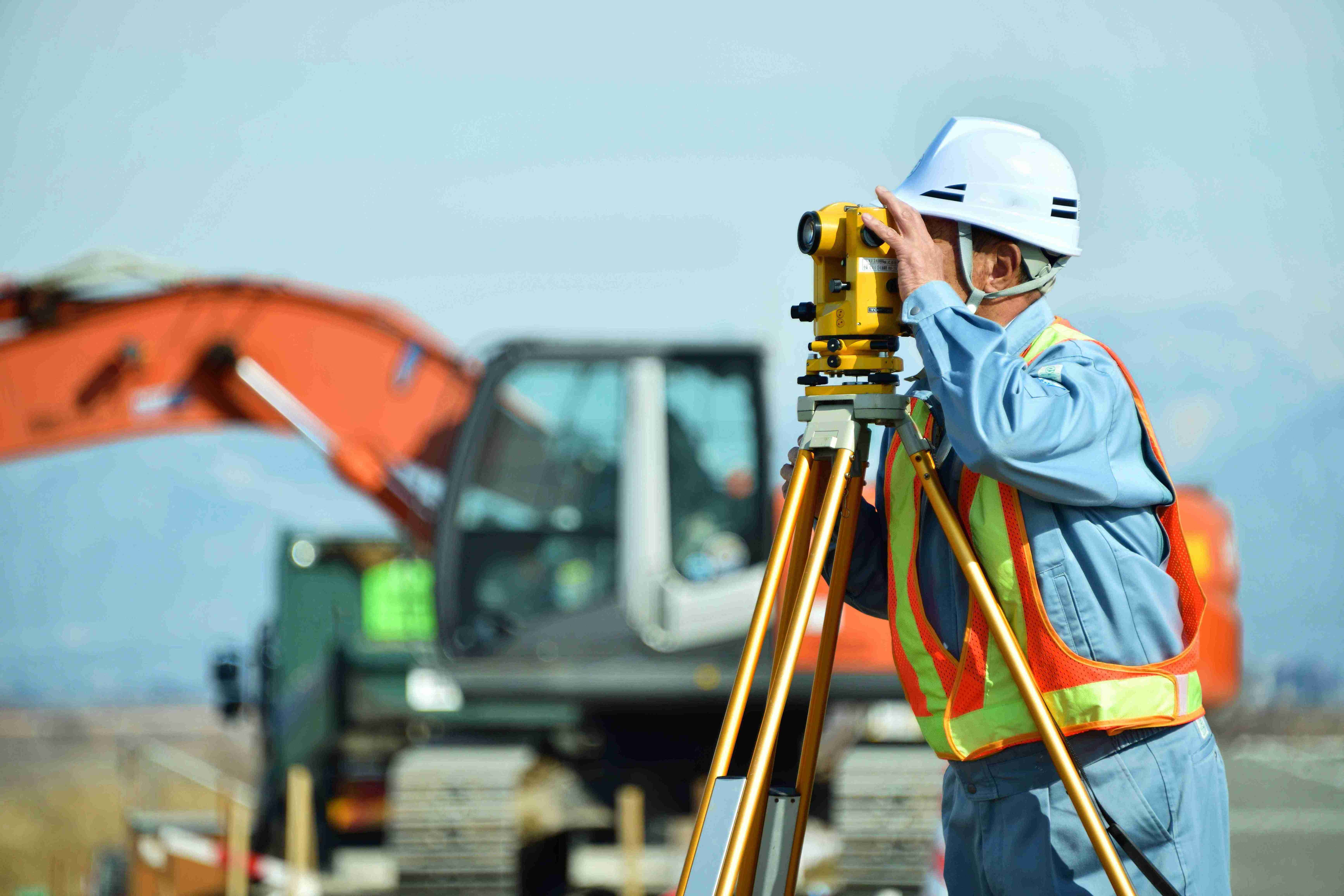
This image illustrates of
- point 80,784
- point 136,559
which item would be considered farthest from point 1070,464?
point 136,559

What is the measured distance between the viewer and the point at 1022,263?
72.6 inches

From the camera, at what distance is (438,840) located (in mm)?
5559

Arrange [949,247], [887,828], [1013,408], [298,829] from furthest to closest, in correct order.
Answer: [887,828] → [298,829] → [949,247] → [1013,408]

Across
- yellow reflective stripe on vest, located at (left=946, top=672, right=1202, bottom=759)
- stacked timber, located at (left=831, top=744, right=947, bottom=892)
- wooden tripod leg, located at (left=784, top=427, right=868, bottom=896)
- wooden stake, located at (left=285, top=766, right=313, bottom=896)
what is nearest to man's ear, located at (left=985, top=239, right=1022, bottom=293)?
wooden tripod leg, located at (left=784, top=427, right=868, bottom=896)

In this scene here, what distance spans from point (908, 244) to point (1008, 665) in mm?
572

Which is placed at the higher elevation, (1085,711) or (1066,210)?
(1066,210)

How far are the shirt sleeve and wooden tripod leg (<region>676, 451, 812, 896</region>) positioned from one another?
24 centimetres

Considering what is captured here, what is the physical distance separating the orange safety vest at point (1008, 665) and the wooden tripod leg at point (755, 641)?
19 centimetres

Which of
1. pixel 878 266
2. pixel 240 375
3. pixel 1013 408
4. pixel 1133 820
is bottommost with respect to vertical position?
pixel 1133 820

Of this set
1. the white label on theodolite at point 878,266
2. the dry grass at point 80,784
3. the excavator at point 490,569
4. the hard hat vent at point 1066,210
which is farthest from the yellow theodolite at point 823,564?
the dry grass at point 80,784

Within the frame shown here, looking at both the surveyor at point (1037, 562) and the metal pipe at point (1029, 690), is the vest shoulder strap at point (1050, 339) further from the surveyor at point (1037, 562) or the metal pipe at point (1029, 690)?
the metal pipe at point (1029, 690)

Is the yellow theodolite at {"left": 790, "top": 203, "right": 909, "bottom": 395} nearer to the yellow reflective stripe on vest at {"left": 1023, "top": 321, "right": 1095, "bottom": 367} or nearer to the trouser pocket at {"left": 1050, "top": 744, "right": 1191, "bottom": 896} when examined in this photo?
the yellow reflective stripe on vest at {"left": 1023, "top": 321, "right": 1095, "bottom": 367}

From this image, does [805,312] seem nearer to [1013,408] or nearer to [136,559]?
[1013,408]

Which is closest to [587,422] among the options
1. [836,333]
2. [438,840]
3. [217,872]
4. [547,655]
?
[547,655]
